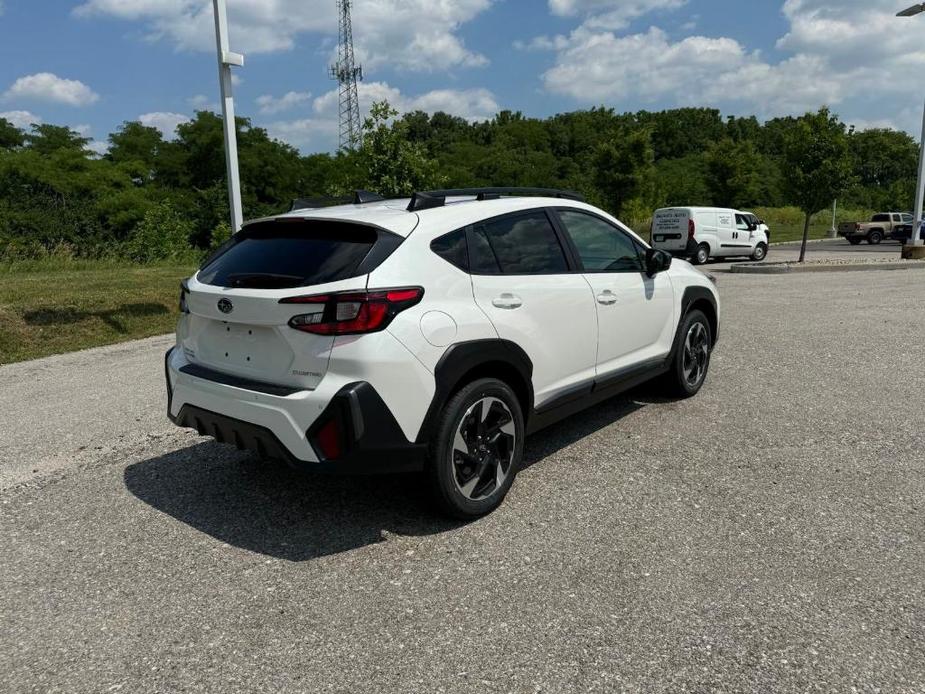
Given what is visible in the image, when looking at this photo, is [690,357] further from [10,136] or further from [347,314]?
[10,136]

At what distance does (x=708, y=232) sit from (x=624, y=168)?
15.0 meters

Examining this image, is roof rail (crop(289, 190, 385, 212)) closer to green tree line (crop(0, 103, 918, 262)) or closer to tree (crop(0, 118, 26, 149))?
green tree line (crop(0, 103, 918, 262))

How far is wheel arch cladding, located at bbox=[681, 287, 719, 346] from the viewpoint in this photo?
556 centimetres

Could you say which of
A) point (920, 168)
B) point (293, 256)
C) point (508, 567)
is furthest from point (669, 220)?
point (508, 567)

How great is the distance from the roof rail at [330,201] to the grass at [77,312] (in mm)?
5499

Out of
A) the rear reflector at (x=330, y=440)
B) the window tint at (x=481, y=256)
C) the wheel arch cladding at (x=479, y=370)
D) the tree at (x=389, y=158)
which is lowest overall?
the rear reflector at (x=330, y=440)

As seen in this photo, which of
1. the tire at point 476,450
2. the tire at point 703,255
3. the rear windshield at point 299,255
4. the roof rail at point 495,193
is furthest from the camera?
the tire at point 703,255

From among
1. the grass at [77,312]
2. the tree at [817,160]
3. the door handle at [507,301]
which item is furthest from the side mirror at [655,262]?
the tree at [817,160]

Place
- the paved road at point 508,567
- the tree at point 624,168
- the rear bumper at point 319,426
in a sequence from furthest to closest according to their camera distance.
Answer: the tree at point 624,168 → the rear bumper at point 319,426 → the paved road at point 508,567

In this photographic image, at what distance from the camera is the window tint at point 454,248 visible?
3598 millimetres

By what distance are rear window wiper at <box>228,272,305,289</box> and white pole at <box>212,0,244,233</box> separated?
5668 mm

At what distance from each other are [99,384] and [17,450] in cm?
195

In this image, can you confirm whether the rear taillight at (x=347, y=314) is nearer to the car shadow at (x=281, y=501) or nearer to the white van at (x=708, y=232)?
the car shadow at (x=281, y=501)

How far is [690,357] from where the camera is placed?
5.82 m
